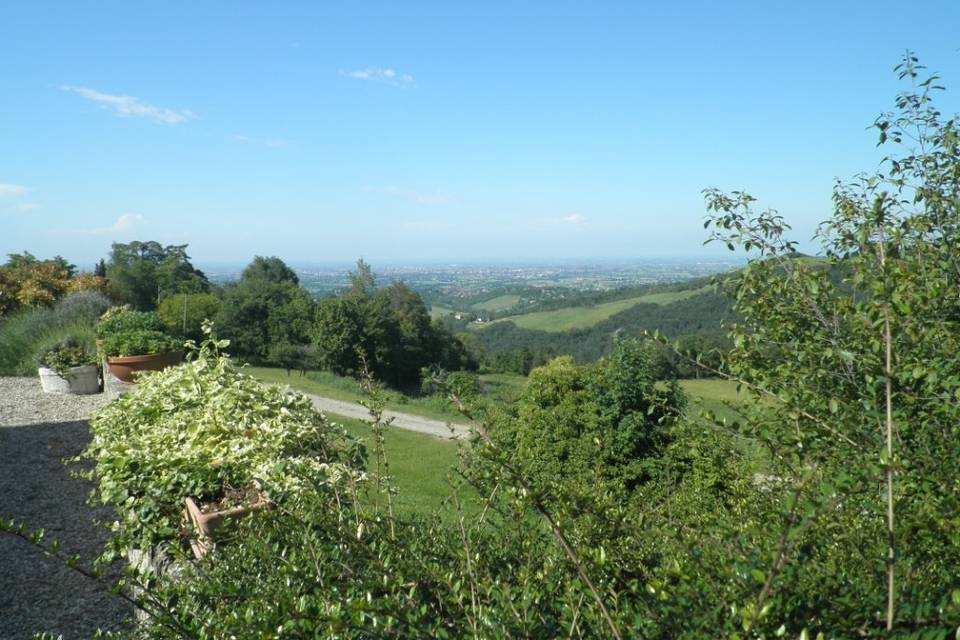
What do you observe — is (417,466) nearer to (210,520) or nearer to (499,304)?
(210,520)

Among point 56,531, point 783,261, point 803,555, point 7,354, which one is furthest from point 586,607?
point 7,354

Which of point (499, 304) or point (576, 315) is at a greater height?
point (576, 315)

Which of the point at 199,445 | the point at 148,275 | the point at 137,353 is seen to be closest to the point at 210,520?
the point at 199,445

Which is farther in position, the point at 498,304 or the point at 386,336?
the point at 498,304

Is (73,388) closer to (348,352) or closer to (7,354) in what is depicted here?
(7,354)

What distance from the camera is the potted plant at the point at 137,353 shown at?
839 centimetres

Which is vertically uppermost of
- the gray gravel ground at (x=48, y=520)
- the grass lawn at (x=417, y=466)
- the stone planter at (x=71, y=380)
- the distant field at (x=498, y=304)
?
the stone planter at (x=71, y=380)

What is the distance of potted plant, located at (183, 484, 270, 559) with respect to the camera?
3.04 m

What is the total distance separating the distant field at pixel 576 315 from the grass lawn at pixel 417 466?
46.5 metres

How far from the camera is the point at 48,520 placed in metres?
5.18

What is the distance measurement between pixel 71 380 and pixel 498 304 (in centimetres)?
8495

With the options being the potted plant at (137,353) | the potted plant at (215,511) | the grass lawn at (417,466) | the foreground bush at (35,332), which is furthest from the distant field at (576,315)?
the potted plant at (215,511)

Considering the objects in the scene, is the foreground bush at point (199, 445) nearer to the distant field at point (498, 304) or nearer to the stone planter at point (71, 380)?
the stone planter at point (71, 380)

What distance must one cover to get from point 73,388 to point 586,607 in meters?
10.4
